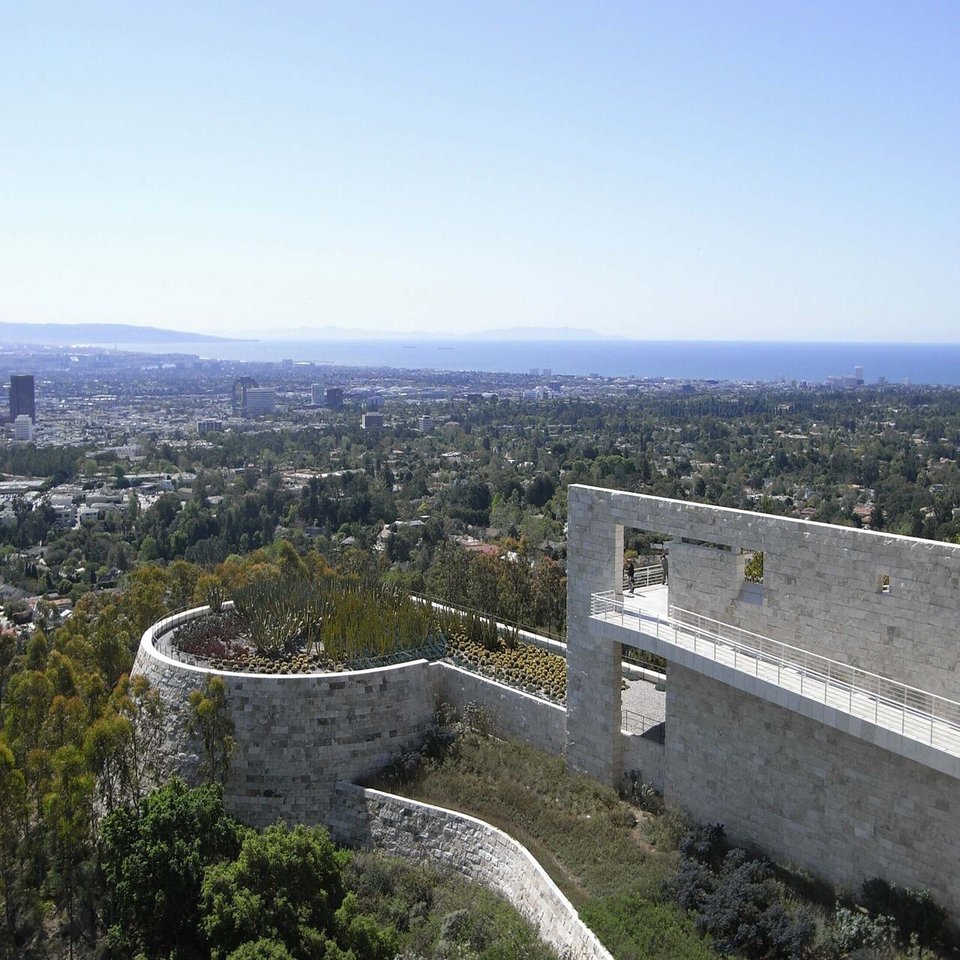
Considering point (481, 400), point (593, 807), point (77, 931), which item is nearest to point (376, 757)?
point (593, 807)

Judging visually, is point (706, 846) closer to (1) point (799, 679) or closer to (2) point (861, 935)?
(2) point (861, 935)

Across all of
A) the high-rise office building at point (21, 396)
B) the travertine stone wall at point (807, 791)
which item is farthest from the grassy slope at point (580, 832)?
the high-rise office building at point (21, 396)

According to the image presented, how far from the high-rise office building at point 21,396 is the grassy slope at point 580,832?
146m

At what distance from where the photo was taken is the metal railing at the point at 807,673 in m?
12.2

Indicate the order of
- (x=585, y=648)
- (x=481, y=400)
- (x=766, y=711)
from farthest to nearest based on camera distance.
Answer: (x=481, y=400) → (x=585, y=648) → (x=766, y=711)

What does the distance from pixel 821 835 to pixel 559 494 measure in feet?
150

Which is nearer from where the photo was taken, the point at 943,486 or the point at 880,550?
the point at 880,550

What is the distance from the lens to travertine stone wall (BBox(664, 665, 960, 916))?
41.2ft

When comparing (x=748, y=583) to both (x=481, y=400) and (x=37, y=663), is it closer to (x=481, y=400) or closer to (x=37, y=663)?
(x=37, y=663)

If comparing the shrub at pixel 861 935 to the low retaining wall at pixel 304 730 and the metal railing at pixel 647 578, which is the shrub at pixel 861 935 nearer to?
the low retaining wall at pixel 304 730

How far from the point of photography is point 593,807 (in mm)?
16125

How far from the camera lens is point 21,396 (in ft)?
500

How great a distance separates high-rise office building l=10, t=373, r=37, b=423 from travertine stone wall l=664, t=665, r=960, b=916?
149147 millimetres

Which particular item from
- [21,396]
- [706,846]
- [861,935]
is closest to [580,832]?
[706,846]
